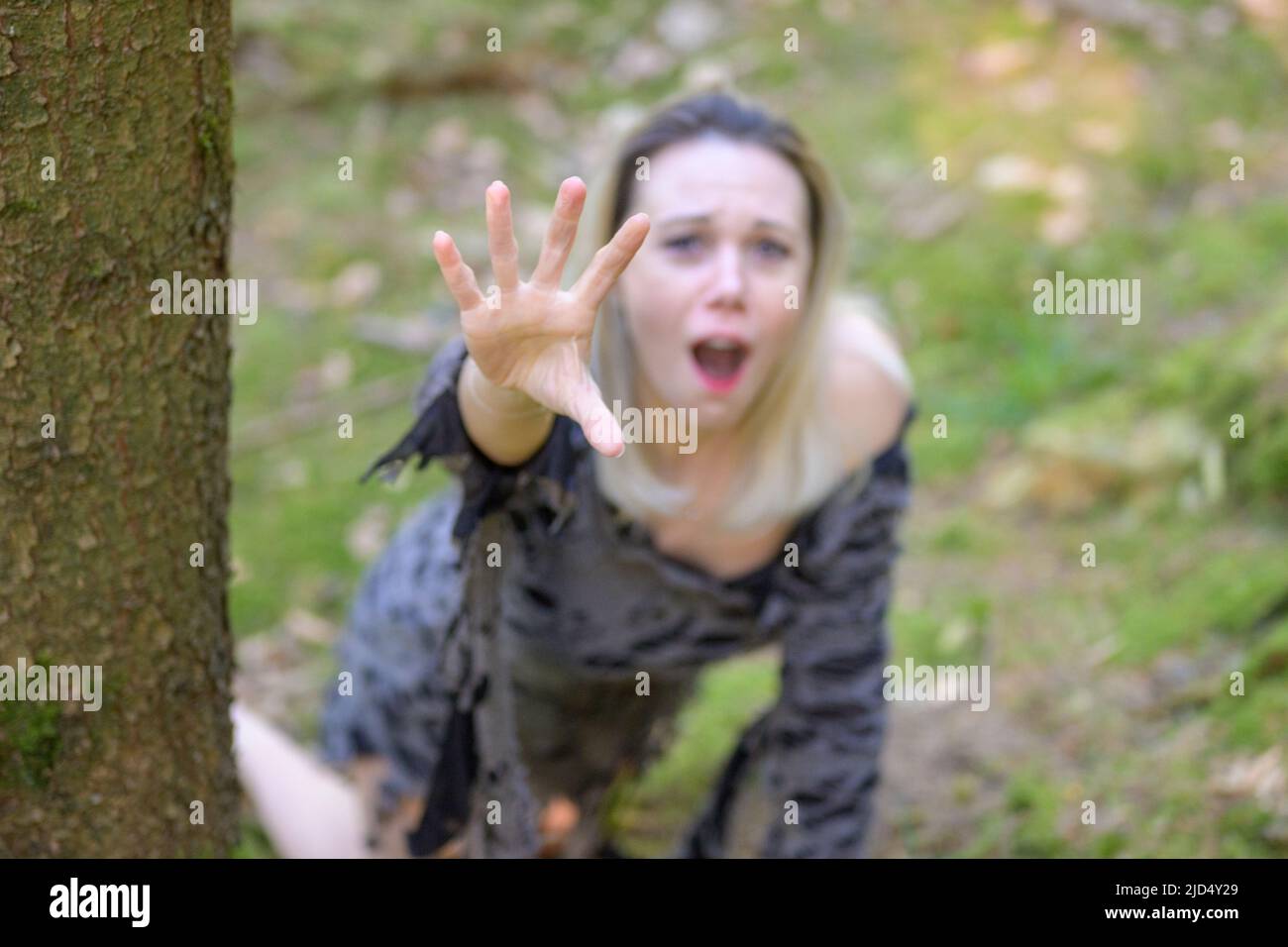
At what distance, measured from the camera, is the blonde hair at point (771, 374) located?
2035mm

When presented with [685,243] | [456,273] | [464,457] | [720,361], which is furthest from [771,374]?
[456,273]

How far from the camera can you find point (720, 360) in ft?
6.39

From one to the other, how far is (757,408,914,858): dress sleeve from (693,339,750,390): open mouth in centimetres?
36

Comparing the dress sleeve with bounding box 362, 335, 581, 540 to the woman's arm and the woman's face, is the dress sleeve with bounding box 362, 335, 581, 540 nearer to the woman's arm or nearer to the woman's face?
the woman's arm

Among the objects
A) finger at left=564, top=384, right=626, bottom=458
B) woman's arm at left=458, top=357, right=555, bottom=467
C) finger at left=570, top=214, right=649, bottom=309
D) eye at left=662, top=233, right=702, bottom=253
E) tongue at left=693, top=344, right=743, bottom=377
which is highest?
eye at left=662, top=233, right=702, bottom=253

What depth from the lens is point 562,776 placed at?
8.27 feet

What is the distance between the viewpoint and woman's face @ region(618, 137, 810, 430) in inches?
74.9

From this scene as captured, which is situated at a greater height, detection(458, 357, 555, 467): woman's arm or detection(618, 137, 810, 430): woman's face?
detection(618, 137, 810, 430): woman's face

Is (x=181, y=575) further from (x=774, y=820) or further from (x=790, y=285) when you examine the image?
(x=774, y=820)

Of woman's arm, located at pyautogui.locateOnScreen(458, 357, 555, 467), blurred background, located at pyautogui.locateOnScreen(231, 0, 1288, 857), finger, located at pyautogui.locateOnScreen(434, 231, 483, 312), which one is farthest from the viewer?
blurred background, located at pyautogui.locateOnScreen(231, 0, 1288, 857)

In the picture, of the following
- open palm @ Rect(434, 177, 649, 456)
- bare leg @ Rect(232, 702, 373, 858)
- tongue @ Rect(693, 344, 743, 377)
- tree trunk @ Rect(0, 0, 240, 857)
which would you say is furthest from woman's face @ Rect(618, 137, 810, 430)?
bare leg @ Rect(232, 702, 373, 858)

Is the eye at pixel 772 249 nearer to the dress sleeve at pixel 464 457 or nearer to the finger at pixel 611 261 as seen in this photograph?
the dress sleeve at pixel 464 457

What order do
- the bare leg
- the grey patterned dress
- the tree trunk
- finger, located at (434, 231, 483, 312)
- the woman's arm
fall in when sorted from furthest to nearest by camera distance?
the bare leg < the grey patterned dress < the woman's arm < the tree trunk < finger, located at (434, 231, 483, 312)

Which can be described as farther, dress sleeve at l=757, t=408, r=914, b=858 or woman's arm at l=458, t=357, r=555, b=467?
dress sleeve at l=757, t=408, r=914, b=858
